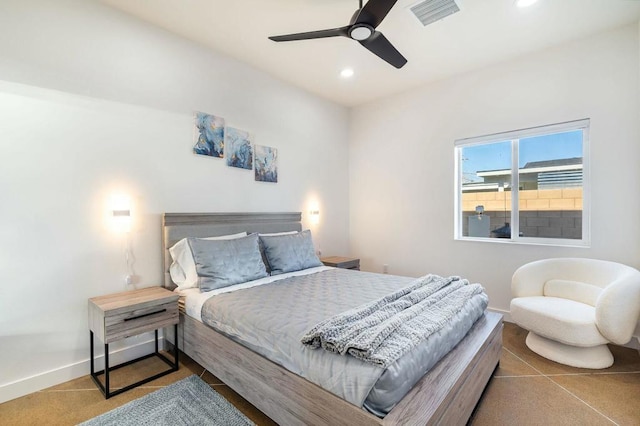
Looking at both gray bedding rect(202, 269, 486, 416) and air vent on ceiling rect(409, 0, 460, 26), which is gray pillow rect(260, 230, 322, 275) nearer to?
gray bedding rect(202, 269, 486, 416)

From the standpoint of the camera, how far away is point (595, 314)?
2.34 metres

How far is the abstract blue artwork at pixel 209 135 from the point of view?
10.0ft

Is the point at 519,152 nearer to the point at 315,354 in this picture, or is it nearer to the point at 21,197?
the point at 315,354

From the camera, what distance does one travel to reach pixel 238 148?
3418mm

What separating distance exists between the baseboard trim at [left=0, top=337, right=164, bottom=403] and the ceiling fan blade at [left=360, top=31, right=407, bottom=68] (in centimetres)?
318

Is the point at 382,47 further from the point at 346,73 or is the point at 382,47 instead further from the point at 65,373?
the point at 65,373

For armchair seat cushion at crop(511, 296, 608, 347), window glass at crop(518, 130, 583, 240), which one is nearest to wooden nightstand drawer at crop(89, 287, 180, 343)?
armchair seat cushion at crop(511, 296, 608, 347)

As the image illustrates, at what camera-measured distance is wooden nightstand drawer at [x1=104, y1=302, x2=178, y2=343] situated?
2066mm

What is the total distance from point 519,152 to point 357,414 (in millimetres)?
3514

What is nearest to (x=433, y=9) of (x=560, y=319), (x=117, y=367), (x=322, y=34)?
(x=322, y=34)

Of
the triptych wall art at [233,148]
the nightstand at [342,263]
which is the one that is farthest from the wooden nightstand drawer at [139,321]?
the nightstand at [342,263]

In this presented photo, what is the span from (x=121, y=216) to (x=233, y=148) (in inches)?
53.4

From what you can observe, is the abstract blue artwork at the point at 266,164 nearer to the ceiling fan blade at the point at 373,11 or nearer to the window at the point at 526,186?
the ceiling fan blade at the point at 373,11

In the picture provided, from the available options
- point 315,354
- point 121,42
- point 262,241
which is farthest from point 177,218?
point 315,354
